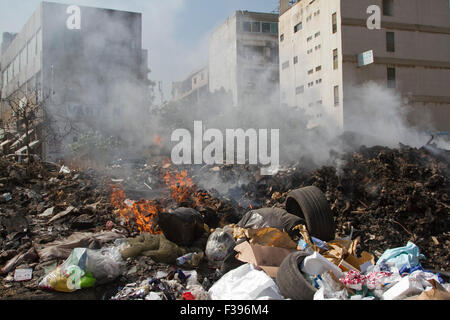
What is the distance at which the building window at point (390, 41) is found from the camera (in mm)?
14445

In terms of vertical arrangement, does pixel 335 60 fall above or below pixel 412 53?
below

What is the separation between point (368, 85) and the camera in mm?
13906

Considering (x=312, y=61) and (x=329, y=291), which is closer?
(x=329, y=291)

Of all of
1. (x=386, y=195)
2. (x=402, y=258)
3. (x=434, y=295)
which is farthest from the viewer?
Result: (x=386, y=195)

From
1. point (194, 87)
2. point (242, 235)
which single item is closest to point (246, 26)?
point (194, 87)

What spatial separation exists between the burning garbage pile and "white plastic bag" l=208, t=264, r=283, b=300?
0.01 metres

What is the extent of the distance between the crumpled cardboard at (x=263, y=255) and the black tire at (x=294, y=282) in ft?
1.63

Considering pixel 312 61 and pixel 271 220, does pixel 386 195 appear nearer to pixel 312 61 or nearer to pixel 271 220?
pixel 271 220

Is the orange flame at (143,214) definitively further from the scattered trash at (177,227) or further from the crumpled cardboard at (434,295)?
the crumpled cardboard at (434,295)

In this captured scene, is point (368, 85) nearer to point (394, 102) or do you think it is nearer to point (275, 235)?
point (394, 102)

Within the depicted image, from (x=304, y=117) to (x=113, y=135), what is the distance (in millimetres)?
8848

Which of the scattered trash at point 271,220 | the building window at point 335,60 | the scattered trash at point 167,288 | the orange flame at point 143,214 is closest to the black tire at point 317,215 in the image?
the scattered trash at point 271,220

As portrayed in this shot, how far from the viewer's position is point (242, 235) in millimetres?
4527

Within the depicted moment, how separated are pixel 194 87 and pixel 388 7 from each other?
19876mm
